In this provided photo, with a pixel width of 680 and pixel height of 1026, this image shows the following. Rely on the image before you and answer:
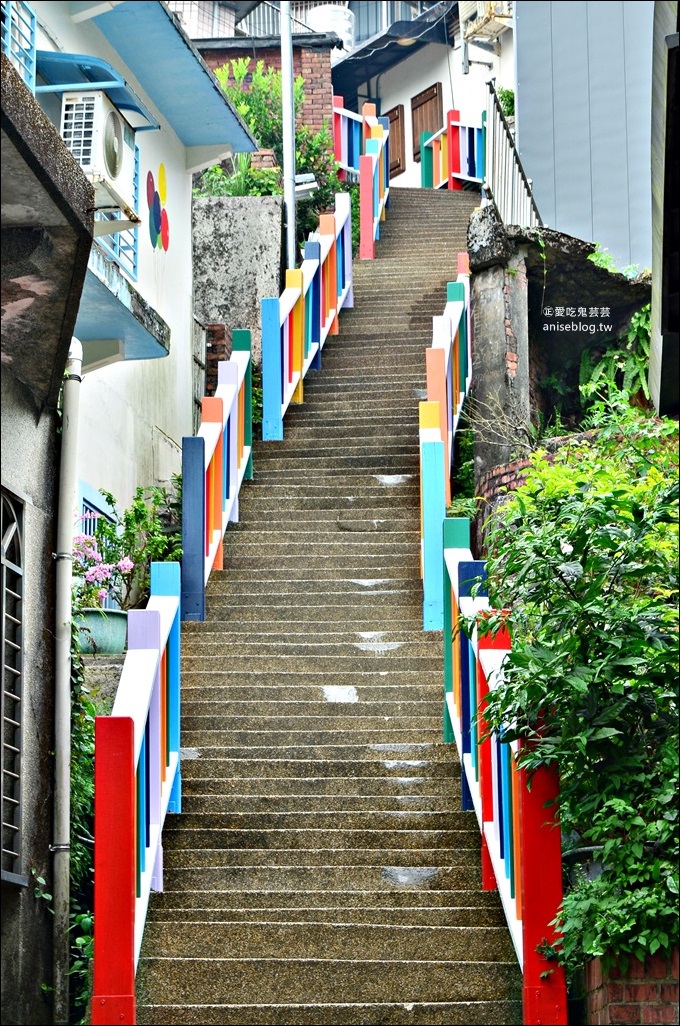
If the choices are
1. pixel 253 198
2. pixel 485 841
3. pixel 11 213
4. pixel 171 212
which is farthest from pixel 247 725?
pixel 253 198

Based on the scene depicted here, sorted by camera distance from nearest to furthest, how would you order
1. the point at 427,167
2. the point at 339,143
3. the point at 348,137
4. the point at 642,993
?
1. the point at 642,993
2. the point at 339,143
3. the point at 348,137
4. the point at 427,167

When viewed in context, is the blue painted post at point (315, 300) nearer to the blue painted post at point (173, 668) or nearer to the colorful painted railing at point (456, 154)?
the blue painted post at point (173, 668)

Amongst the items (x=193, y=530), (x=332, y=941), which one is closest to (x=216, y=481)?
(x=193, y=530)

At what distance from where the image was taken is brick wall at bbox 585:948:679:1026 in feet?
16.8

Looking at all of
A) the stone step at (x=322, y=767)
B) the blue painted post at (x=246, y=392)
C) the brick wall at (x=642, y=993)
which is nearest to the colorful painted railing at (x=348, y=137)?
the blue painted post at (x=246, y=392)

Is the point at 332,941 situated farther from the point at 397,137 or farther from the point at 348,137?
the point at 397,137

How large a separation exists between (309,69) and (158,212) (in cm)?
922

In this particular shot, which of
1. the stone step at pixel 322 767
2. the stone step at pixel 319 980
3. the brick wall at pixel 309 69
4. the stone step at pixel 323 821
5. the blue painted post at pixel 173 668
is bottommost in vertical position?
the stone step at pixel 319 980

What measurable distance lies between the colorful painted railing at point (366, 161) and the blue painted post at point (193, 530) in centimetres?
790

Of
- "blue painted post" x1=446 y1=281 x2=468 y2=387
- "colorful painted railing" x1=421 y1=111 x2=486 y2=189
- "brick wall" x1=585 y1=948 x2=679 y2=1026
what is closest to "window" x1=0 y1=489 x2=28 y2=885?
"brick wall" x1=585 y1=948 x2=679 y2=1026

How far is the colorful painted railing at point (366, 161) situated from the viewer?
1708cm

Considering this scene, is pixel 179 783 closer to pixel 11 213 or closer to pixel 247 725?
pixel 247 725

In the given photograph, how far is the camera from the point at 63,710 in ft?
20.0

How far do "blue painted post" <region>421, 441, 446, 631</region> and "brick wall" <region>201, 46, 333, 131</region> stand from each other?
11259mm
